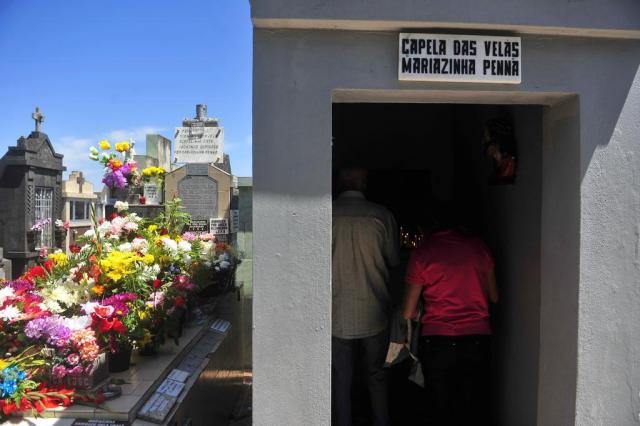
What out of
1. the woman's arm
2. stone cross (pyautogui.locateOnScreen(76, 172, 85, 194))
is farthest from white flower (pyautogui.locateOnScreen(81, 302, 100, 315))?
stone cross (pyautogui.locateOnScreen(76, 172, 85, 194))

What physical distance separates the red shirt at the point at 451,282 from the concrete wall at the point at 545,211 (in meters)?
0.46

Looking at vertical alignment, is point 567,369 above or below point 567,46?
below

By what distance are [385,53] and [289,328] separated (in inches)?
65.5

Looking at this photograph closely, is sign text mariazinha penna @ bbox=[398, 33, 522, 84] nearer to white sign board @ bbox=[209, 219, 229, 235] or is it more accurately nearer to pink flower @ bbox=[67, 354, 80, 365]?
pink flower @ bbox=[67, 354, 80, 365]

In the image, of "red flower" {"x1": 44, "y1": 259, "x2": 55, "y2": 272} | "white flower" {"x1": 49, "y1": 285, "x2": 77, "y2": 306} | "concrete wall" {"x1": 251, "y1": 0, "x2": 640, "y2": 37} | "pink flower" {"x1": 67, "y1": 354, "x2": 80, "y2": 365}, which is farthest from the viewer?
"red flower" {"x1": 44, "y1": 259, "x2": 55, "y2": 272}

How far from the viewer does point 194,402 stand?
369cm

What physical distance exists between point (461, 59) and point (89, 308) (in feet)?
9.71

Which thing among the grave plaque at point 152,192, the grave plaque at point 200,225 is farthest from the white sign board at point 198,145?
the grave plaque at point 200,225

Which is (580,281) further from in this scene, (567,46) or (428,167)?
(428,167)

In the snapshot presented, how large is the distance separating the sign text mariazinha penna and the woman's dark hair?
1011 mm

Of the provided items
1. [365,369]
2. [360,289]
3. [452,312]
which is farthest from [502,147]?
[365,369]

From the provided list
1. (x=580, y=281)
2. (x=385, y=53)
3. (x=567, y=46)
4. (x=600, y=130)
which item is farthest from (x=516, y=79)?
(x=580, y=281)

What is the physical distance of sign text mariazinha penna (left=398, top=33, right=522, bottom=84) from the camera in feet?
8.95

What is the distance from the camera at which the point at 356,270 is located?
3525 millimetres
